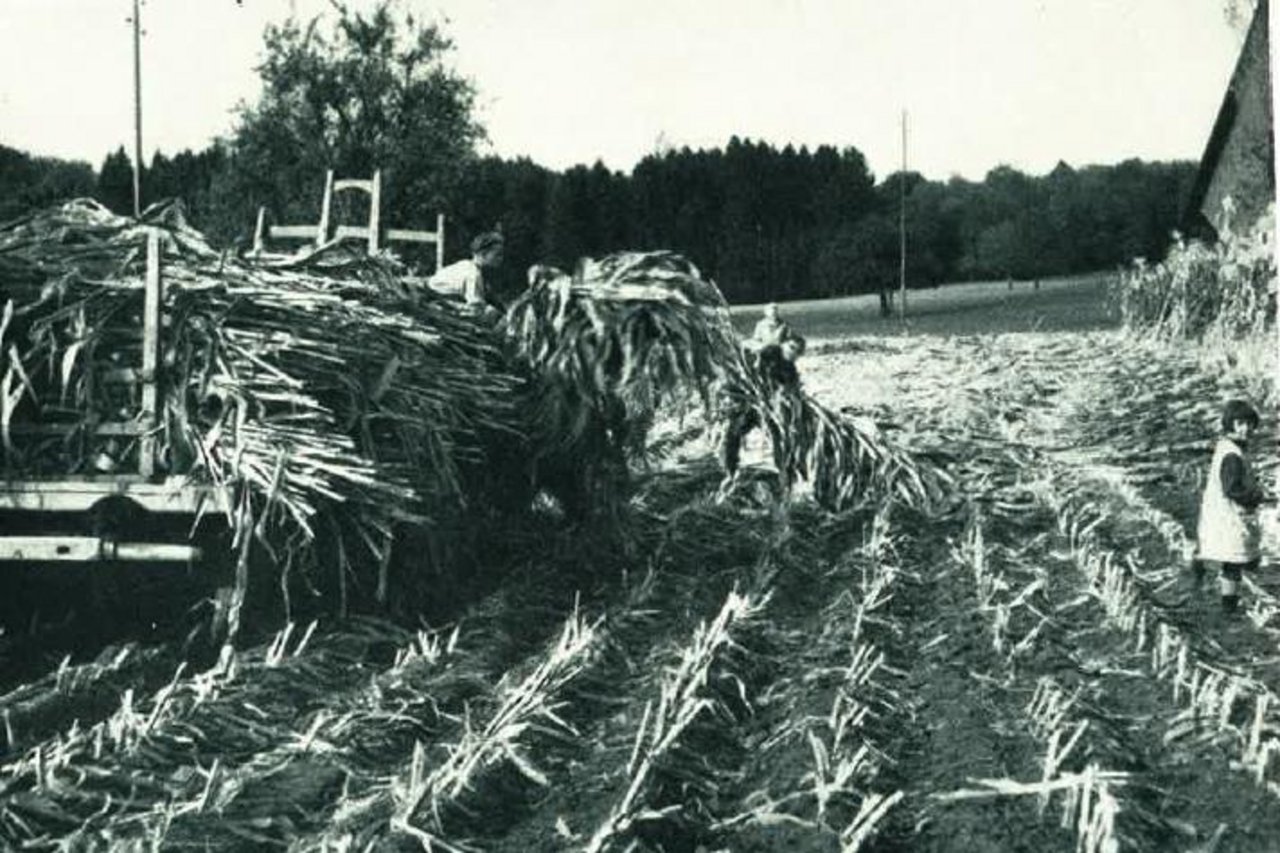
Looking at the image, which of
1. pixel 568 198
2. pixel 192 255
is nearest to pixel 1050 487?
pixel 192 255

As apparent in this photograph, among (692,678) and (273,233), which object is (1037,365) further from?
(692,678)

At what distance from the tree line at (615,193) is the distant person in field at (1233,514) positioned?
17234mm

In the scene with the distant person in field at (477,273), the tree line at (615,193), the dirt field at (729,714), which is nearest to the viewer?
the dirt field at (729,714)

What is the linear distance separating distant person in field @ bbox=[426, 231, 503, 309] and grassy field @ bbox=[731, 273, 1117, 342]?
23.8m

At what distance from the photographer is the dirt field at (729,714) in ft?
13.4

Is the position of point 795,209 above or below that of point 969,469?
above

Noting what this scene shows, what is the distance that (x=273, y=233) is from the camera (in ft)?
33.4

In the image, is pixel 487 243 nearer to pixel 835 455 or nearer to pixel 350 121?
pixel 835 455

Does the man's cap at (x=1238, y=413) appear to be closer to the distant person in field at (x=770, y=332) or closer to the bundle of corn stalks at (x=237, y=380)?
the distant person in field at (x=770, y=332)

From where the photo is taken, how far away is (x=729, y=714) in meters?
5.27

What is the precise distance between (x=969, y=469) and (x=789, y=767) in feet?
25.4

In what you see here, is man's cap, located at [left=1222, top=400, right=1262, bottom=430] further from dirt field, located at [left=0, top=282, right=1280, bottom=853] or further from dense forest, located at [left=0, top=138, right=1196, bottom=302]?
dense forest, located at [left=0, top=138, right=1196, bottom=302]

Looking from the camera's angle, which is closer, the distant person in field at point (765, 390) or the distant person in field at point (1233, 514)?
the distant person in field at point (1233, 514)

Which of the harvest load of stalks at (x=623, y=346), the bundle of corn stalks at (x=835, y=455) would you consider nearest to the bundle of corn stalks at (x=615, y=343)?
the harvest load of stalks at (x=623, y=346)
